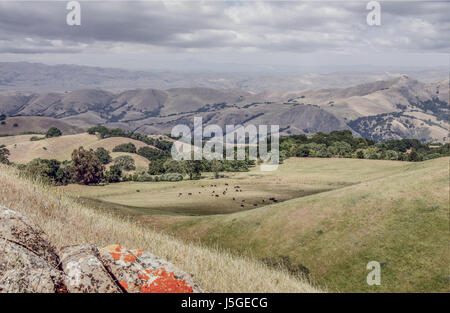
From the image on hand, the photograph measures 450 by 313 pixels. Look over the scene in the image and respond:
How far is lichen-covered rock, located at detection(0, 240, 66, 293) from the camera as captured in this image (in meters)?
6.04

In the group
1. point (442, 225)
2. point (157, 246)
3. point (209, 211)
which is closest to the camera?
point (157, 246)

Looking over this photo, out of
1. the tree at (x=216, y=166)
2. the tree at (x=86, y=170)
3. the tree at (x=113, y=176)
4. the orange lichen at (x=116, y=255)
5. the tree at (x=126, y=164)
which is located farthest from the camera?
the tree at (x=126, y=164)

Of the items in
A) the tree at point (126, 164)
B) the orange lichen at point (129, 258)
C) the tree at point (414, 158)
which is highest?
the orange lichen at point (129, 258)

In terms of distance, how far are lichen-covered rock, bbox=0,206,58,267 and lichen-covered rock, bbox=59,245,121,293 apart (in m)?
0.88

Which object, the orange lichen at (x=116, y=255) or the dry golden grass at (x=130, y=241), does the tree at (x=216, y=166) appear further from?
the orange lichen at (x=116, y=255)

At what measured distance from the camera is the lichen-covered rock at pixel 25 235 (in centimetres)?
757

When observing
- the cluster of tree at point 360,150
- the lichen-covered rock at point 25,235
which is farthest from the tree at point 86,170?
the lichen-covered rock at point 25,235

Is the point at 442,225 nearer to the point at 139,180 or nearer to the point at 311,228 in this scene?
the point at 311,228

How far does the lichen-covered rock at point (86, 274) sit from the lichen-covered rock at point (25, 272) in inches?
8.5

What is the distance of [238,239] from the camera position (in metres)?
41.1

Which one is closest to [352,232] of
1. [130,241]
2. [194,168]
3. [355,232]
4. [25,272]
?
[355,232]

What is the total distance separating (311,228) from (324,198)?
972 centimetres

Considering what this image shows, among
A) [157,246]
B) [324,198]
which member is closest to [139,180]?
[324,198]
